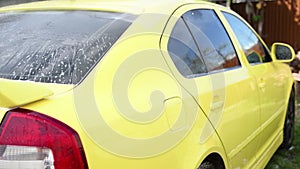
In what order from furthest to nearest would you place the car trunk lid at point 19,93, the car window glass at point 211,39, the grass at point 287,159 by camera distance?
the grass at point 287,159 < the car window glass at point 211,39 < the car trunk lid at point 19,93

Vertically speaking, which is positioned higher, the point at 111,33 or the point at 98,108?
the point at 111,33

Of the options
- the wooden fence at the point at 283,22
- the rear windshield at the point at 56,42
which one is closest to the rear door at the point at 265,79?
the rear windshield at the point at 56,42

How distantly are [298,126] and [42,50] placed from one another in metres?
4.43

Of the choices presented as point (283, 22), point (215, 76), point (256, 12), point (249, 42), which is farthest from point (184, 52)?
point (283, 22)

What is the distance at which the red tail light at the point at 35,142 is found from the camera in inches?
61.4

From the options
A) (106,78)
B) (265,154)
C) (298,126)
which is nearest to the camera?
(106,78)

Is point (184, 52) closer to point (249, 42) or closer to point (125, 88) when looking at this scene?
point (125, 88)

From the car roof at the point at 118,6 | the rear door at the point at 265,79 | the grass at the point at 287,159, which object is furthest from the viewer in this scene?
the grass at the point at 287,159

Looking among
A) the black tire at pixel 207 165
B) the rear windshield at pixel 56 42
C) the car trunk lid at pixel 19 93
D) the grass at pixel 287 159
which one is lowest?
the grass at pixel 287 159

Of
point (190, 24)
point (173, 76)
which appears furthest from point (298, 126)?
point (173, 76)

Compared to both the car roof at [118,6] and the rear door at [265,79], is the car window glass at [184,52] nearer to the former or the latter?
the car roof at [118,6]

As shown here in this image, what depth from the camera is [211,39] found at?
2.93m

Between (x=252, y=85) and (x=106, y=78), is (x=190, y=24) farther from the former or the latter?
(x=106, y=78)

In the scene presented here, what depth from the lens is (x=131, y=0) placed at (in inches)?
110
